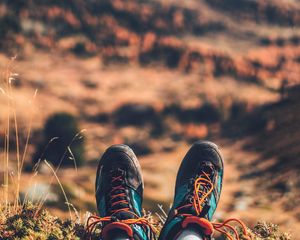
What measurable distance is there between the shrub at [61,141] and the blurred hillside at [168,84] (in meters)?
0.24

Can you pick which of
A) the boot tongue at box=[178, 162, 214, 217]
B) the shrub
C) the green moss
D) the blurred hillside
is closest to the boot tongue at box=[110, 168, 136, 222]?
the green moss

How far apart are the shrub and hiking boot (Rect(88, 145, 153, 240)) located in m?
6.44

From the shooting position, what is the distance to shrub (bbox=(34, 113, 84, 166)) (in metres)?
9.72

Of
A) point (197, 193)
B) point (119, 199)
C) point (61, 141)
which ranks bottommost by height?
point (61, 141)

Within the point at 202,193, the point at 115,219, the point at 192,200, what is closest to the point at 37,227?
the point at 115,219

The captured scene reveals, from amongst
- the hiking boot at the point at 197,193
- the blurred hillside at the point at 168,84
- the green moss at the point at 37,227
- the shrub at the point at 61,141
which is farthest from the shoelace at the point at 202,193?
the shrub at the point at 61,141

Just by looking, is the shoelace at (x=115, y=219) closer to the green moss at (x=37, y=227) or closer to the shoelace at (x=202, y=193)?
the green moss at (x=37, y=227)

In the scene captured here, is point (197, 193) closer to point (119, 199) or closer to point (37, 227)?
point (119, 199)

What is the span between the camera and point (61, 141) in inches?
386

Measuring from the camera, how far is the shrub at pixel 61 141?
383 inches

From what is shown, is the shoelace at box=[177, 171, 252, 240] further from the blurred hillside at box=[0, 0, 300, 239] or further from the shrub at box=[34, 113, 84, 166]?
the shrub at box=[34, 113, 84, 166]

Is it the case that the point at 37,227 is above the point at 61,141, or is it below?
above

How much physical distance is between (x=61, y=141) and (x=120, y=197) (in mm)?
7257

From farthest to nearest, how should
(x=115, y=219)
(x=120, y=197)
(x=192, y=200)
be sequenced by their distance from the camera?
(x=120, y=197), (x=192, y=200), (x=115, y=219)
